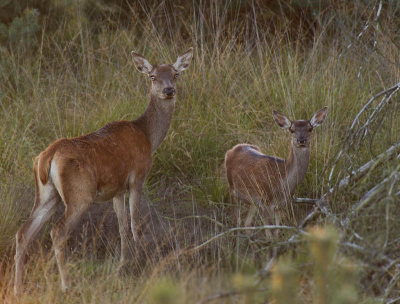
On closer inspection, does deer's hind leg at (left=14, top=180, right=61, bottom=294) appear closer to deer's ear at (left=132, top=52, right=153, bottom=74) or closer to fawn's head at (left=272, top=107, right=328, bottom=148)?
deer's ear at (left=132, top=52, right=153, bottom=74)

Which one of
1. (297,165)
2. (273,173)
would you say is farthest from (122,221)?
(297,165)

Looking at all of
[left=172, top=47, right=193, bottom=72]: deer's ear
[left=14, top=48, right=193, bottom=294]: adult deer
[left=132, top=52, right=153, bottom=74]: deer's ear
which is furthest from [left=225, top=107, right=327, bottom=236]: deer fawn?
[left=132, top=52, right=153, bottom=74]: deer's ear

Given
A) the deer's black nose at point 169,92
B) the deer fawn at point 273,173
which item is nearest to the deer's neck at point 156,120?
the deer's black nose at point 169,92

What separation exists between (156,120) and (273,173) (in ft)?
4.65

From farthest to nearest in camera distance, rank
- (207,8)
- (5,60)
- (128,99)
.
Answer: (207,8)
(5,60)
(128,99)

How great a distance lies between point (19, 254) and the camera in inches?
211

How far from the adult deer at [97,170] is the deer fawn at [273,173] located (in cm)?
97

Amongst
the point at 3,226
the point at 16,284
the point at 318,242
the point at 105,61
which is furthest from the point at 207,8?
the point at 318,242

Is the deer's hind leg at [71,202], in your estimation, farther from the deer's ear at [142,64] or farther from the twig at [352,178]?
the deer's ear at [142,64]

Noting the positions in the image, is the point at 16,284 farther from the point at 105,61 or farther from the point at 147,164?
the point at 105,61

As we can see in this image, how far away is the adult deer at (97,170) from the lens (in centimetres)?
538

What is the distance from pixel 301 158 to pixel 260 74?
3.00 m

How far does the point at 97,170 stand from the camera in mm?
5664

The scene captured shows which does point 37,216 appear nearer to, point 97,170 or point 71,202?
point 71,202
